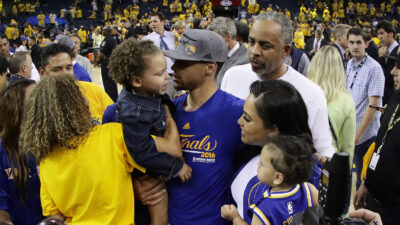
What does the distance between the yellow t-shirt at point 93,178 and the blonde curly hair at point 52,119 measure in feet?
0.14

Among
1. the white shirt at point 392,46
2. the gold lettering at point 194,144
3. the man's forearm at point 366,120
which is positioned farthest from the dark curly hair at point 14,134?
the white shirt at point 392,46

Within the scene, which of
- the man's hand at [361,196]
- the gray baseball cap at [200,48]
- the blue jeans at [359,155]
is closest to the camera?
the gray baseball cap at [200,48]

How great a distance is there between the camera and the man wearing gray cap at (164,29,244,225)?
5.37ft

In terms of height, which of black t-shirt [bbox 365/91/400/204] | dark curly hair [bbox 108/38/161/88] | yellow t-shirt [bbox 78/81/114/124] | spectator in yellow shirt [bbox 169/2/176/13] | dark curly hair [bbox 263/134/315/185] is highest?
dark curly hair [bbox 108/38/161/88]

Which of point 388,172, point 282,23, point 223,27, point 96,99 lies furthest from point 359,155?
point 96,99

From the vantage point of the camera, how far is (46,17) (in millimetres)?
25797

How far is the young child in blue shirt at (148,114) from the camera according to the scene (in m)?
1.55

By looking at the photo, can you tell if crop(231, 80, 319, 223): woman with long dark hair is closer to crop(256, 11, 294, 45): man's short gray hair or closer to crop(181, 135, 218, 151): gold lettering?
crop(181, 135, 218, 151): gold lettering

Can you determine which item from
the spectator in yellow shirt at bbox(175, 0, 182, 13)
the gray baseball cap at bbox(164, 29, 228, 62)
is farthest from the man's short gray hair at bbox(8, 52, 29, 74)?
the spectator in yellow shirt at bbox(175, 0, 182, 13)

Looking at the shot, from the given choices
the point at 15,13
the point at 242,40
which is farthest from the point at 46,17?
the point at 242,40

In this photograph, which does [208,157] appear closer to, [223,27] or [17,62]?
[223,27]

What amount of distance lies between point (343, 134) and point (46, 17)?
88.4 ft

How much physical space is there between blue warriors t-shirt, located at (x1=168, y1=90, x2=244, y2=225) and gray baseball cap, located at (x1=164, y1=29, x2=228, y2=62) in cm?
20

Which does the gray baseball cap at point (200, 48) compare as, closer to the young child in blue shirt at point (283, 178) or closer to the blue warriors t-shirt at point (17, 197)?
the young child in blue shirt at point (283, 178)
